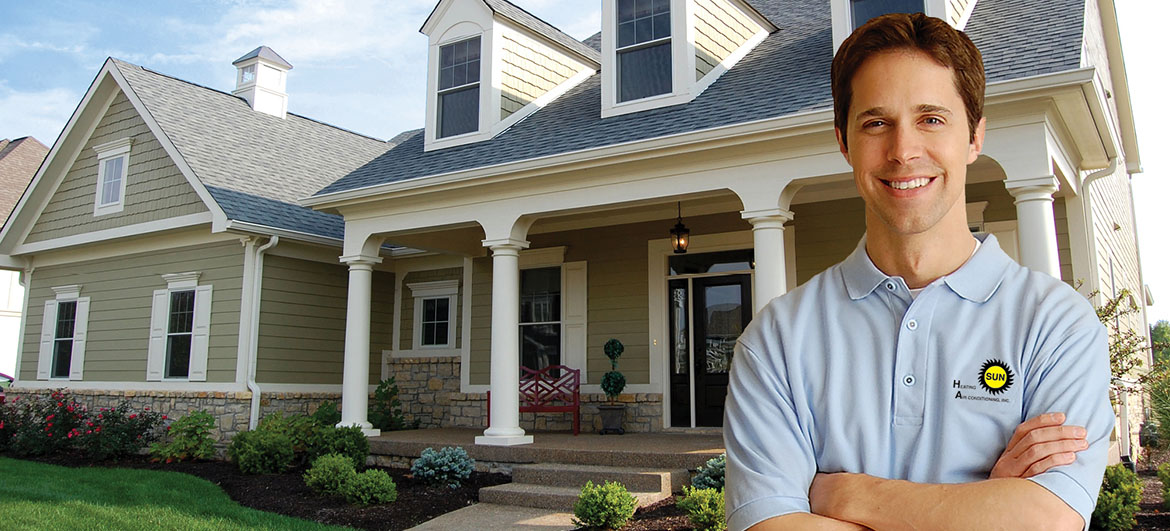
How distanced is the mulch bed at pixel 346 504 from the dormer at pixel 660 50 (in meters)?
4.41

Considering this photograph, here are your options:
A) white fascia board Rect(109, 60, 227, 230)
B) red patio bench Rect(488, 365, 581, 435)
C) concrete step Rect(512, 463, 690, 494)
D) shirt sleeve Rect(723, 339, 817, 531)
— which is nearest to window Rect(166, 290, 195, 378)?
white fascia board Rect(109, 60, 227, 230)

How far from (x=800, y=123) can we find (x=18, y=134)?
29.1 m

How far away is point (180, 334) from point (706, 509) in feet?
31.4

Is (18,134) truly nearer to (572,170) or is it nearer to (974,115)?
(572,170)

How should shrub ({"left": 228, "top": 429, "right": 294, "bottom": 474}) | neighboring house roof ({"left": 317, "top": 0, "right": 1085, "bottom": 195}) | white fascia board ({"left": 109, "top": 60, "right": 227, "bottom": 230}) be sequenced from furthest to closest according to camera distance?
white fascia board ({"left": 109, "top": 60, "right": 227, "bottom": 230}) → shrub ({"left": 228, "top": 429, "right": 294, "bottom": 474}) → neighboring house roof ({"left": 317, "top": 0, "right": 1085, "bottom": 195})

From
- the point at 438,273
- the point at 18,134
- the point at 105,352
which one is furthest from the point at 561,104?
the point at 18,134

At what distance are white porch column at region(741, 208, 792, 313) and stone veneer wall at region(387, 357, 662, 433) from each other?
3306 millimetres

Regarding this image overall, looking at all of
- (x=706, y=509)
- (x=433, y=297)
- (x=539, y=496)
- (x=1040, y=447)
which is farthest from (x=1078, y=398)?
(x=433, y=297)

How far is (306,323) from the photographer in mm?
12172

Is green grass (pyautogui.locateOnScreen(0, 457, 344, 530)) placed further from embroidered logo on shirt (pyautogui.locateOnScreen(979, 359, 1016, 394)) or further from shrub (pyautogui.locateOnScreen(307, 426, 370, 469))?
embroidered logo on shirt (pyautogui.locateOnScreen(979, 359, 1016, 394))

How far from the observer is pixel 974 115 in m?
1.27

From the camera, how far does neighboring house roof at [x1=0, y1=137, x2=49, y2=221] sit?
76.4ft

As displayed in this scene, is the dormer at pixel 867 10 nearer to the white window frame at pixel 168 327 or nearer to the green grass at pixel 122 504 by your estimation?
the green grass at pixel 122 504

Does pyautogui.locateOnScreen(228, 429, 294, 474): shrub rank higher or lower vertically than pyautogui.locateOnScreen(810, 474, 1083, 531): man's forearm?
lower
